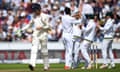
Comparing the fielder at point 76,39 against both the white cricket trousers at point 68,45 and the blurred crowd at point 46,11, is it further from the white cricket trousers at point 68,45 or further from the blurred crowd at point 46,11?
the blurred crowd at point 46,11

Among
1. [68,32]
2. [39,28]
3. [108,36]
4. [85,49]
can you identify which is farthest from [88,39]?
[39,28]

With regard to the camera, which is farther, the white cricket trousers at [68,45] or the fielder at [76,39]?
the fielder at [76,39]

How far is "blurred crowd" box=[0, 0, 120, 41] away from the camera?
33406 millimetres

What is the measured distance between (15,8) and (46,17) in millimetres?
13521

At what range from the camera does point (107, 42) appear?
25844 mm

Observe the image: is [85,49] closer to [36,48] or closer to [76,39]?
[76,39]

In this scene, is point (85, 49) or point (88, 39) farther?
point (88, 39)

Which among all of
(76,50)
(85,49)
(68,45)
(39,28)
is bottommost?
(76,50)

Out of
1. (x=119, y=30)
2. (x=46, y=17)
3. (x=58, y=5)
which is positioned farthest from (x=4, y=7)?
(x=46, y=17)

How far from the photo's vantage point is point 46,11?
115 ft

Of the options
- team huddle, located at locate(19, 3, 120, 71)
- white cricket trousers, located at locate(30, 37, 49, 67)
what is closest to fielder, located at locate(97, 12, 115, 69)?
team huddle, located at locate(19, 3, 120, 71)

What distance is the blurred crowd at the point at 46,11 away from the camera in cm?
3341

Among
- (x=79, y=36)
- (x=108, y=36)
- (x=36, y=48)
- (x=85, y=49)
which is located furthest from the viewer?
(x=108, y=36)

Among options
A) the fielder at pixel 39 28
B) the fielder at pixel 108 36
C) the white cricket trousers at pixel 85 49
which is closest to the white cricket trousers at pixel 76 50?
the white cricket trousers at pixel 85 49
